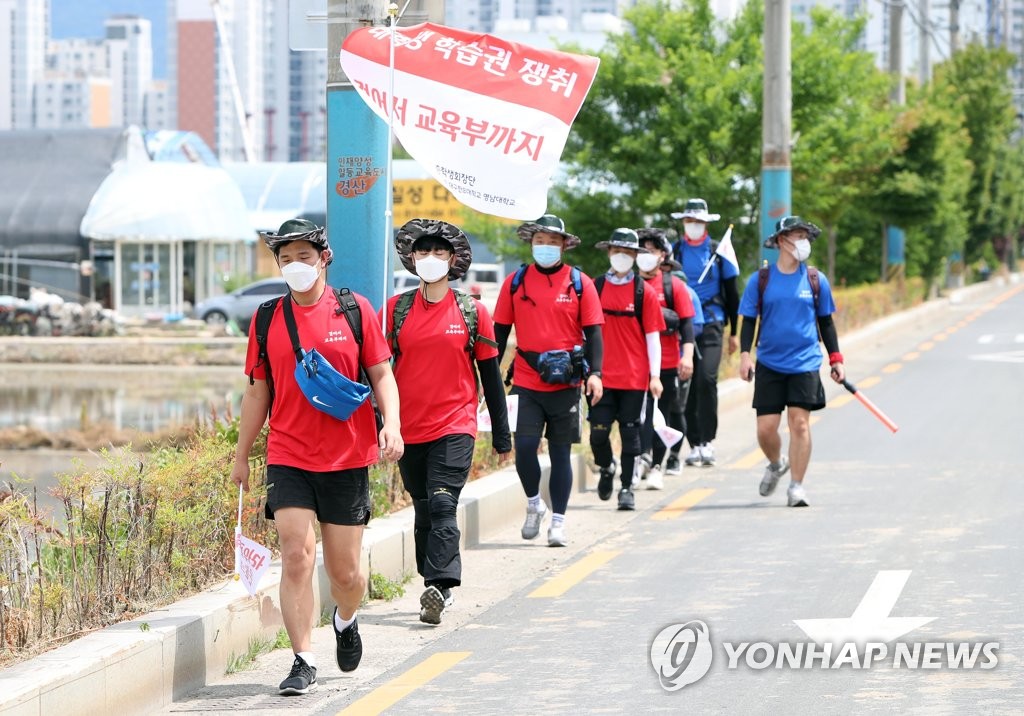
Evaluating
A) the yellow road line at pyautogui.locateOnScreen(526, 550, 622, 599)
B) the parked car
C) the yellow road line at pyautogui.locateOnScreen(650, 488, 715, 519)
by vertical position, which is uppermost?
the yellow road line at pyautogui.locateOnScreen(526, 550, 622, 599)

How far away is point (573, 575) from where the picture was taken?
9195mm

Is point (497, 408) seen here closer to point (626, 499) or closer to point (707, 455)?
point (626, 499)

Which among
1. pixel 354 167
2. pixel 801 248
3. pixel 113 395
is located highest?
pixel 354 167

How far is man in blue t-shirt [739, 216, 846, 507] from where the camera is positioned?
36.6ft

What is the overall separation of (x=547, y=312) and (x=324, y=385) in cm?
337

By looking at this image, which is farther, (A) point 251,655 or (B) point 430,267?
(B) point 430,267

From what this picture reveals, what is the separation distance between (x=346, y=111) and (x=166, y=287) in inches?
1542

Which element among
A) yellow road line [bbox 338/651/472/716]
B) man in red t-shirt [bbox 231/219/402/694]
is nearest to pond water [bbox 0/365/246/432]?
yellow road line [bbox 338/651/472/716]

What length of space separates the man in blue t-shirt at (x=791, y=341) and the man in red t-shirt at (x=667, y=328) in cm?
49

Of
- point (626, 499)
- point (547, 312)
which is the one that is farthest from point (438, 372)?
point (626, 499)

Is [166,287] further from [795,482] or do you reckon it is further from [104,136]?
[795,482]

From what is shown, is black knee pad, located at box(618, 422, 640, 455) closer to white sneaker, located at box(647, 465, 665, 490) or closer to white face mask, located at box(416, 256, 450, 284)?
white sneaker, located at box(647, 465, 665, 490)

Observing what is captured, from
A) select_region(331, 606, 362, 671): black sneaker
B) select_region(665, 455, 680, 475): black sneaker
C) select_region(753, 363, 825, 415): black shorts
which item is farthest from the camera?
select_region(665, 455, 680, 475): black sneaker

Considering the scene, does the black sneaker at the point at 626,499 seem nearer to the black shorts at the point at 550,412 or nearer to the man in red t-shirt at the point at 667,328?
the man in red t-shirt at the point at 667,328
